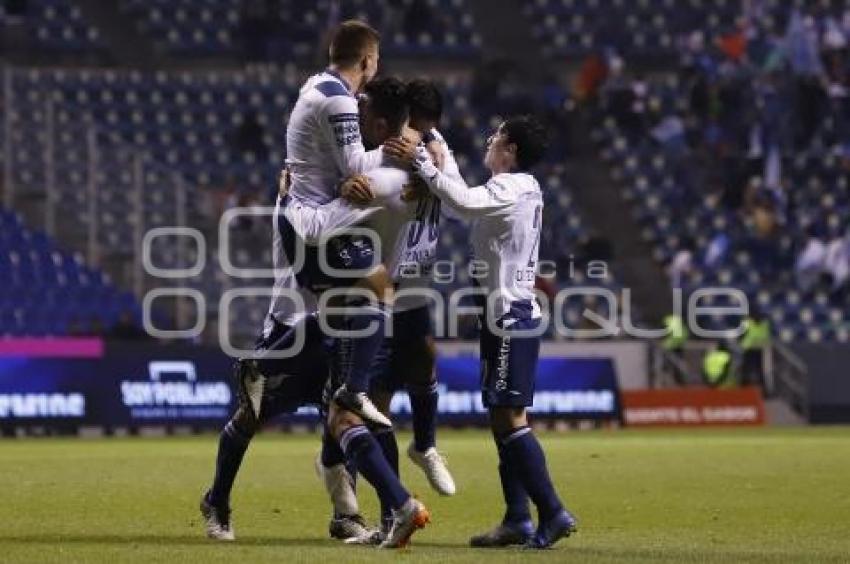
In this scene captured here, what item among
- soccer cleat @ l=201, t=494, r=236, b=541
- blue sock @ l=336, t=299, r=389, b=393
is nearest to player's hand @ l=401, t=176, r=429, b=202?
blue sock @ l=336, t=299, r=389, b=393

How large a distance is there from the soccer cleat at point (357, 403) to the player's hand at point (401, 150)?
1256 millimetres

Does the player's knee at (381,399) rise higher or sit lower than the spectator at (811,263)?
higher

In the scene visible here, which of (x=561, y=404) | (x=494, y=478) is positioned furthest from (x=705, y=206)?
(x=494, y=478)

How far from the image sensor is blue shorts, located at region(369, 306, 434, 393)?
1230 centimetres

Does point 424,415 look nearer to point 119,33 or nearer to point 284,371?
point 284,371

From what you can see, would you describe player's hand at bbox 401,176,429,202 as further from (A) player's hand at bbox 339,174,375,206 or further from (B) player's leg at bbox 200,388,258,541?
(B) player's leg at bbox 200,388,258,541

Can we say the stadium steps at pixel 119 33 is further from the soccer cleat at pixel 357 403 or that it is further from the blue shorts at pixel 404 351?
the soccer cleat at pixel 357 403

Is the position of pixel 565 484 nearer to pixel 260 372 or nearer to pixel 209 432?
pixel 260 372

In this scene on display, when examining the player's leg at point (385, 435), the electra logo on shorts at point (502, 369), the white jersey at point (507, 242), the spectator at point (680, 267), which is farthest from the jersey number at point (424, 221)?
the spectator at point (680, 267)

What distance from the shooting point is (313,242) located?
11555 mm

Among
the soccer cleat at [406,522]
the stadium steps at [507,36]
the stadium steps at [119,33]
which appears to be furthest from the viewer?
the stadium steps at [507,36]

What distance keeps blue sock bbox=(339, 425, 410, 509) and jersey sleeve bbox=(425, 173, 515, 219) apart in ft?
4.20

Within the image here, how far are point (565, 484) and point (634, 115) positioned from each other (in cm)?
2306

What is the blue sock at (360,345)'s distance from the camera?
11.5 metres
